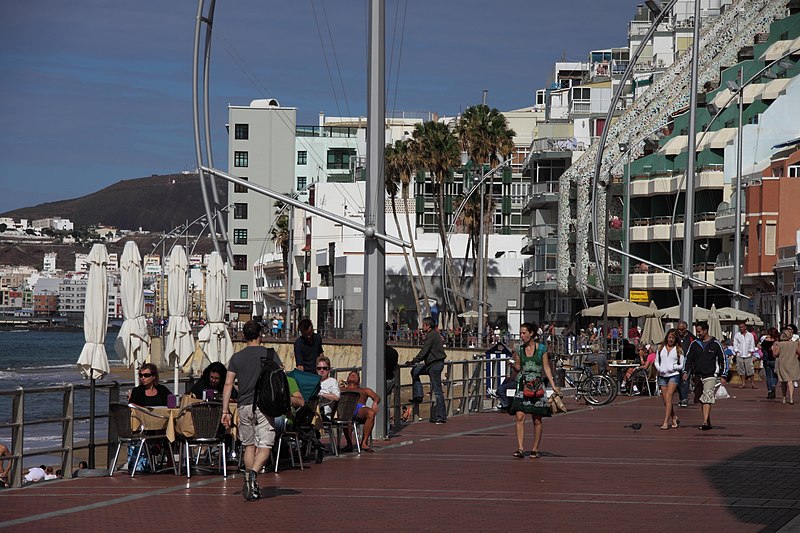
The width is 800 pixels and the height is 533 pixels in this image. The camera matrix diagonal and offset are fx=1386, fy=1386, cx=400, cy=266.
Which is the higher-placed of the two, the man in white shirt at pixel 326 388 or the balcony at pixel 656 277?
the balcony at pixel 656 277

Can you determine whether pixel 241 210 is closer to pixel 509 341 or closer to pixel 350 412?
pixel 509 341

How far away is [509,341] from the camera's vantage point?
60906 millimetres

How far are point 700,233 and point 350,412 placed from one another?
54.2 m

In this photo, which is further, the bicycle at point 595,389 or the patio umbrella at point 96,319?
the bicycle at point 595,389

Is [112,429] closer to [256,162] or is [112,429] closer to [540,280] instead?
[540,280]

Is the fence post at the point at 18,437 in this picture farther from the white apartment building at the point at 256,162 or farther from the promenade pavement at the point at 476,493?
the white apartment building at the point at 256,162

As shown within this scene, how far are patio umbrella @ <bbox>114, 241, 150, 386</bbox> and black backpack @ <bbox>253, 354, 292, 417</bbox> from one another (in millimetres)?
17826

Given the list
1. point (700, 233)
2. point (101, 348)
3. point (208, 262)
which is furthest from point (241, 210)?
point (101, 348)

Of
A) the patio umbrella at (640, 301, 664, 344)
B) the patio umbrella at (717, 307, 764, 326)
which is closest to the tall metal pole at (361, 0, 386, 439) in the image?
the patio umbrella at (640, 301, 664, 344)

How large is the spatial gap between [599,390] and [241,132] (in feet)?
348

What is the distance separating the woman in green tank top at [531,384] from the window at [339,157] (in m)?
116

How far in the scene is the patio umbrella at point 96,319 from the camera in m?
24.6

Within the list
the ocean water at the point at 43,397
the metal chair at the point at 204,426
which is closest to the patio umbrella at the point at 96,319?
the ocean water at the point at 43,397

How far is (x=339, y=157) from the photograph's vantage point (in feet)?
443
